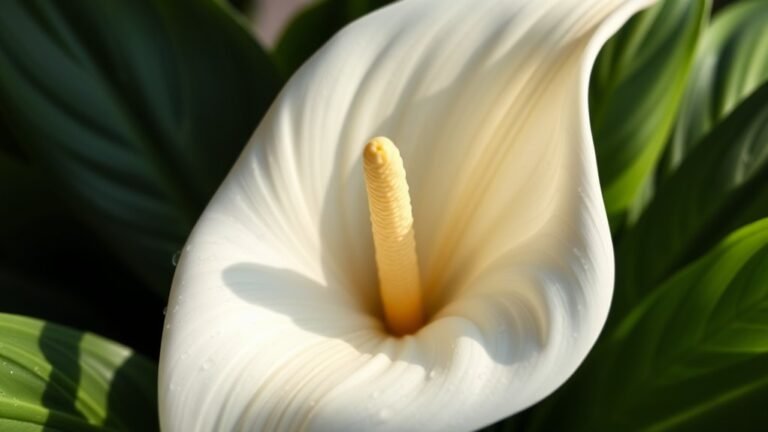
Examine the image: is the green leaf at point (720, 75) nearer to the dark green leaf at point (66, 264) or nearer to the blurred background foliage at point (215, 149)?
the blurred background foliage at point (215, 149)

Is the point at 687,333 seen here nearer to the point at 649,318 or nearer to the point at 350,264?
the point at 649,318

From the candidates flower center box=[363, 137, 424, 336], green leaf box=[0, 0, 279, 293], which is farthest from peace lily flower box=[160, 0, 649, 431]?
green leaf box=[0, 0, 279, 293]

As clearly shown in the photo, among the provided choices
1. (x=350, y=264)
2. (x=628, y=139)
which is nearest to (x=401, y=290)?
(x=350, y=264)

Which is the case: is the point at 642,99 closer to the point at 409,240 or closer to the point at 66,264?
the point at 409,240

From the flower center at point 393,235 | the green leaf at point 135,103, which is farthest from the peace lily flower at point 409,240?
the green leaf at point 135,103

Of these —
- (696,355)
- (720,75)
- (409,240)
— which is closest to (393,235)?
(409,240)
